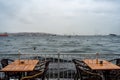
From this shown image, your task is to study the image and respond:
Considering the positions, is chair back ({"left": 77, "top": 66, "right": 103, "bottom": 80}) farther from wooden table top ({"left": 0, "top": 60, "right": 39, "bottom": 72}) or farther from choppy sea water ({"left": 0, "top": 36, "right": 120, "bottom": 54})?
choppy sea water ({"left": 0, "top": 36, "right": 120, "bottom": 54})

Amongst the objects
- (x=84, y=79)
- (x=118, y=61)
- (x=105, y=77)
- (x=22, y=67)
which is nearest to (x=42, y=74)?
(x=22, y=67)

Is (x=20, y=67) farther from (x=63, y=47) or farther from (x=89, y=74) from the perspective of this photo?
(x=63, y=47)

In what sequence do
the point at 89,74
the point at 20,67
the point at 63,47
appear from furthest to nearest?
the point at 63,47
the point at 20,67
the point at 89,74

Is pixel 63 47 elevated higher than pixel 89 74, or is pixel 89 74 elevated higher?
pixel 89 74

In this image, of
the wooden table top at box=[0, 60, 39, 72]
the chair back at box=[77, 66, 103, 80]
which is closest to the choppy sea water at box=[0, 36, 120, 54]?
the wooden table top at box=[0, 60, 39, 72]

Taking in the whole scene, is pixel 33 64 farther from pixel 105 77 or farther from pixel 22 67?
pixel 105 77

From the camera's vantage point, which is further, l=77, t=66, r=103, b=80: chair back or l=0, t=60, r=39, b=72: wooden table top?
l=0, t=60, r=39, b=72: wooden table top

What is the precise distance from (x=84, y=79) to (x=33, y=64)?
1.48 metres

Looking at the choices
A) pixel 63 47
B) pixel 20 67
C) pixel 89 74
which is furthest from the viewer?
pixel 63 47

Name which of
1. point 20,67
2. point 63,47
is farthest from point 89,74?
point 63,47

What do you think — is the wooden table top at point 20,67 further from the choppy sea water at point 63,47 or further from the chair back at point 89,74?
the choppy sea water at point 63,47

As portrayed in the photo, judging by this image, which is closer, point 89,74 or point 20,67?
point 89,74

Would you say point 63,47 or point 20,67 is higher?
point 20,67

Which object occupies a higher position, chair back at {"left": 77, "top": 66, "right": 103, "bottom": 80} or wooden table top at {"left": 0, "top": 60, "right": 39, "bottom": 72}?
wooden table top at {"left": 0, "top": 60, "right": 39, "bottom": 72}
